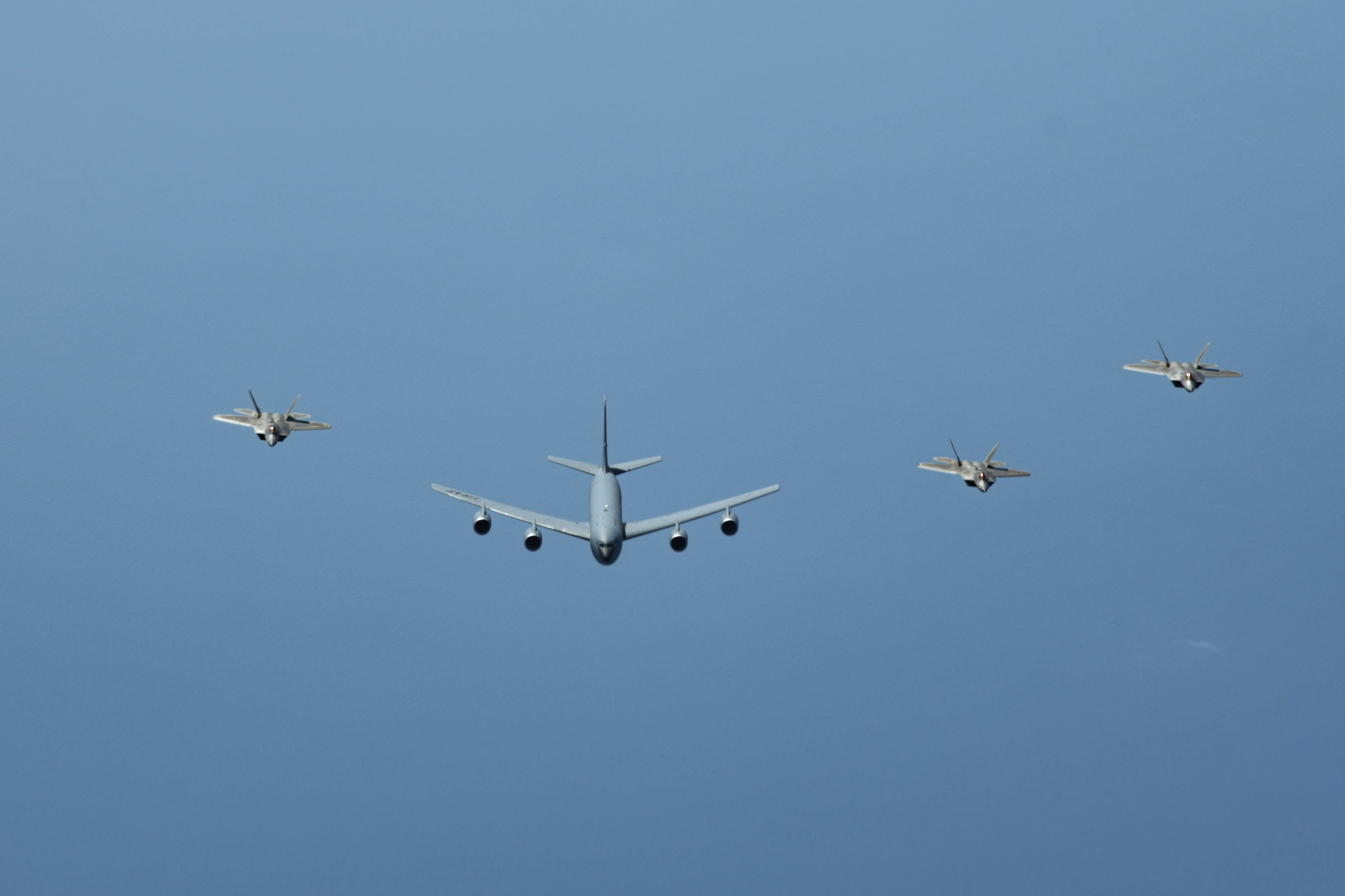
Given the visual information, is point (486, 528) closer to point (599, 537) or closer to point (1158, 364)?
point (599, 537)

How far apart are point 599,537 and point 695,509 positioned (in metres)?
9.78

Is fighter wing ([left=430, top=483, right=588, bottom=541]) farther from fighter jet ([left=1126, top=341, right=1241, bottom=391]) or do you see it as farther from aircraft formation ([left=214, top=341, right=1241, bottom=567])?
fighter jet ([left=1126, top=341, right=1241, bottom=391])

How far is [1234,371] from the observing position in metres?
167

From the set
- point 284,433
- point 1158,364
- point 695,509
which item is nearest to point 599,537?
point 695,509

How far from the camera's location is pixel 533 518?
134 metres

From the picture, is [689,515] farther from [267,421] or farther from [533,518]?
[267,421]

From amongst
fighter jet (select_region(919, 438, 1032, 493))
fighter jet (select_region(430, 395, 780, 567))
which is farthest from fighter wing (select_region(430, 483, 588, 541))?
fighter jet (select_region(919, 438, 1032, 493))

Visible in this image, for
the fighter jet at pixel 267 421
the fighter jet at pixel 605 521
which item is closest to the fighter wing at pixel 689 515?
the fighter jet at pixel 605 521

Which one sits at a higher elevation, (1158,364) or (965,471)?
(1158,364)

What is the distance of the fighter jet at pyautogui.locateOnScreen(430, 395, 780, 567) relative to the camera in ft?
427

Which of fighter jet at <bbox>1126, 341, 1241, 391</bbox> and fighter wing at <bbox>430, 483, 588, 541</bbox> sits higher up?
fighter jet at <bbox>1126, 341, 1241, 391</bbox>

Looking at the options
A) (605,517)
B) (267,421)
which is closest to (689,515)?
(605,517)

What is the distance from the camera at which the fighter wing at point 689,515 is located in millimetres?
132750

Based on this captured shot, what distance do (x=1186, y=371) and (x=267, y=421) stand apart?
95343 mm
